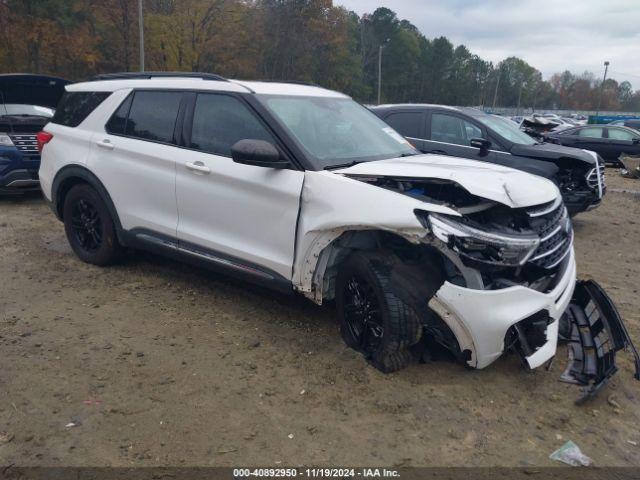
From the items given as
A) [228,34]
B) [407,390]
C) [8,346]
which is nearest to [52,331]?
[8,346]

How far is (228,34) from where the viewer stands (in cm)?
4297

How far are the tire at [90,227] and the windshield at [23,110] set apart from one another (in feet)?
13.8

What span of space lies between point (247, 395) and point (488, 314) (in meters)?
1.50

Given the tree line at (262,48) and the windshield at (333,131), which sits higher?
the tree line at (262,48)

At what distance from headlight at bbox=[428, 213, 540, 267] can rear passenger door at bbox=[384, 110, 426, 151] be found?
220 inches

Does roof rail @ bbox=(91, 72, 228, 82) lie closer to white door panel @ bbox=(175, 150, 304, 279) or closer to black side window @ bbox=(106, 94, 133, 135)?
black side window @ bbox=(106, 94, 133, 135)

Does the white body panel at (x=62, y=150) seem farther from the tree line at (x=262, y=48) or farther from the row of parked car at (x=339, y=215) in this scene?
the tree line at (x=262, y=48)

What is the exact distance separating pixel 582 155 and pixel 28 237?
7.74 metres

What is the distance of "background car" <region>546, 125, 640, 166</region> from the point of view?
55.4ft

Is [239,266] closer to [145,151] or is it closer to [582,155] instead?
[145,151]

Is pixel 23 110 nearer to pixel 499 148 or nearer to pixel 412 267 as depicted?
pixel 499 148

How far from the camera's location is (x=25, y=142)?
8352mm

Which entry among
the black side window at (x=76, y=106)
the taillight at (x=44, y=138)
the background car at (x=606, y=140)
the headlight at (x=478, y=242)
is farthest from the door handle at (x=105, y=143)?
the background car at (x=606, y=140)

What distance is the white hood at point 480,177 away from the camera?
10.5ft
